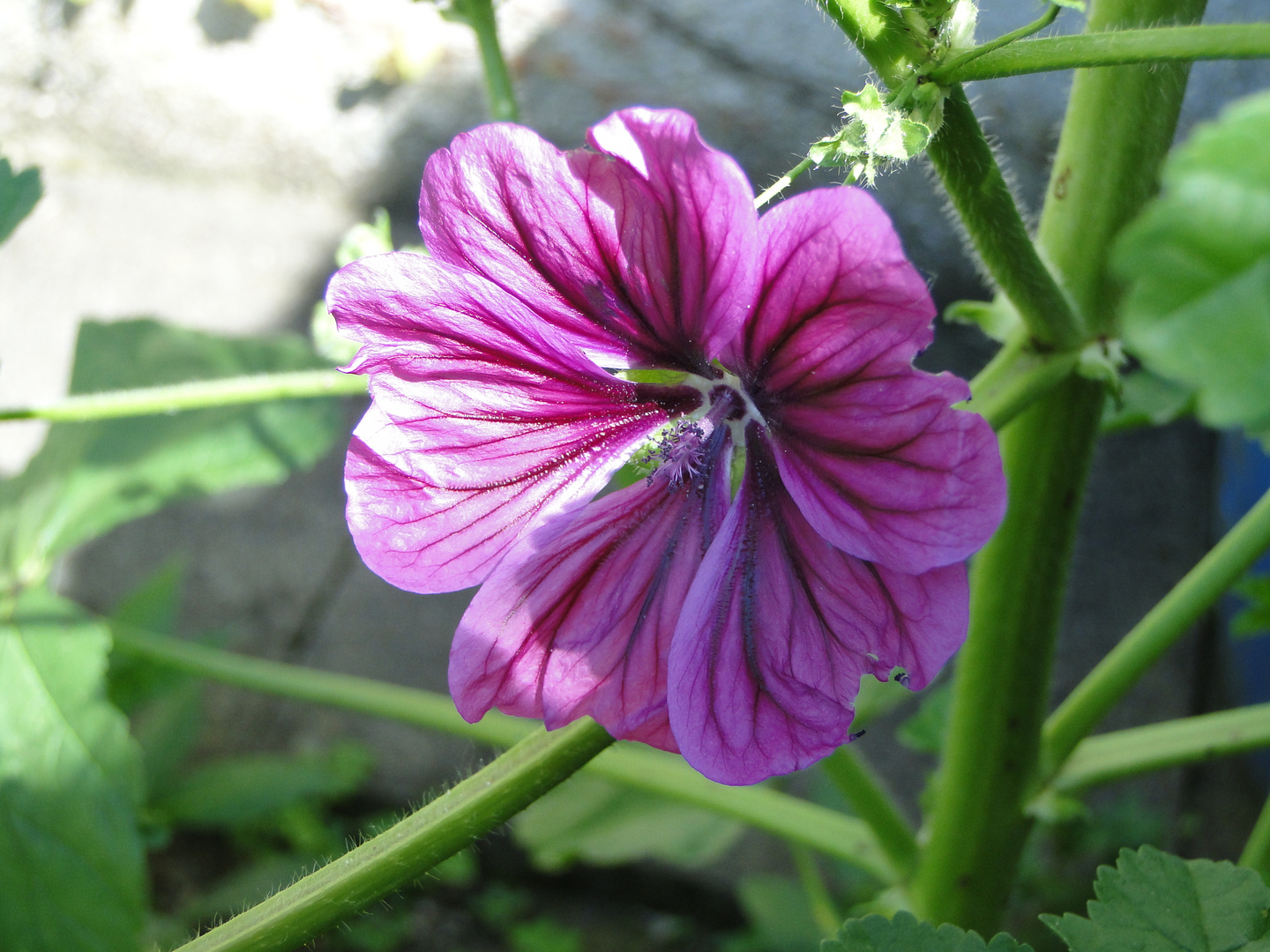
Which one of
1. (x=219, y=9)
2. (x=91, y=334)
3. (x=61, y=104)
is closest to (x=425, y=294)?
→ (x=91, y=334)

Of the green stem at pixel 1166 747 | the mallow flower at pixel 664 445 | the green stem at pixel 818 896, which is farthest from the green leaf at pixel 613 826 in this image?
the mallow flower at pixel 664 445

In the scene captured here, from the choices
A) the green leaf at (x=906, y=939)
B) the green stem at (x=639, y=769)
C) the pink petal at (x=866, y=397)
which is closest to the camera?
the pink petal at (x=866, y=397)

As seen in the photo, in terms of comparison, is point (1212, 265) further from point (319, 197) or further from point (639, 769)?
point (319, 197)

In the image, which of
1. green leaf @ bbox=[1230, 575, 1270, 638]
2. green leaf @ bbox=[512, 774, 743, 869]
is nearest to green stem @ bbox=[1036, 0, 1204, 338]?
green leaf @ bbox=[1230, 575, 1270, 638]

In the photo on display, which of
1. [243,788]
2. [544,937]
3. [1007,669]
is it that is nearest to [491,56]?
[1007,669]

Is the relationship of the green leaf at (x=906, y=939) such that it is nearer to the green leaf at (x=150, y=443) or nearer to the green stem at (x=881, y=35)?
the green stem at (x=881, y=35)

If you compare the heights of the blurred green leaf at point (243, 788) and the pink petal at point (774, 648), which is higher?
the pink petal at point (774, 648)

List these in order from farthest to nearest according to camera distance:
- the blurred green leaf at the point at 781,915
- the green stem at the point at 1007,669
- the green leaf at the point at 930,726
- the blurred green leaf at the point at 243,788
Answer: the blurred green leaf at the point at 243,788 < the blurred green leaf at the point at 781,915 < the green leaf at the point at 930,726 < the green stem at the point at 1007,669
